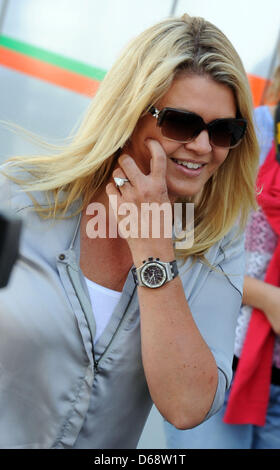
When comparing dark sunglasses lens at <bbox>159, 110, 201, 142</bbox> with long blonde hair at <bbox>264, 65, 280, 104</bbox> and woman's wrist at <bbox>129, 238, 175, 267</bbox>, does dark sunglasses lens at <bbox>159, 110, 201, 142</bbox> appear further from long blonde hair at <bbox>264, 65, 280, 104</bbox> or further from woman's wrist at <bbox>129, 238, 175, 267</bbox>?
long blonde hair at <bbox>264, 65, 280, 104</bbox>

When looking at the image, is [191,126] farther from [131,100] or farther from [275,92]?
[275,92]

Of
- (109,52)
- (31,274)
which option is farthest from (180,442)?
(109,52)

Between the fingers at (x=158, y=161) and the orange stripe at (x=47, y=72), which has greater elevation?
the fingers at (x=158, y=161)

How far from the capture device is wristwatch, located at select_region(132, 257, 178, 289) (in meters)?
1.46

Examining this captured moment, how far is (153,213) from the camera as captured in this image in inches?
59.7

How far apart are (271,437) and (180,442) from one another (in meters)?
0.34

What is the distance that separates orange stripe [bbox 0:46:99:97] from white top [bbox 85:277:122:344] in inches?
66.5

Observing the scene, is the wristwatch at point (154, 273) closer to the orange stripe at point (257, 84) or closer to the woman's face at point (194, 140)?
the woman's face at point (194, 140)

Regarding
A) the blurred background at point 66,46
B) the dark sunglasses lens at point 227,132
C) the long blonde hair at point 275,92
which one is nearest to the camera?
the dark sunglasses lens at point 227,132

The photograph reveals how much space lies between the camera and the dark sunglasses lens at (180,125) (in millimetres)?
1508

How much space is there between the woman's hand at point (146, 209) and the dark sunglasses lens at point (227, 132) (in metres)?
0.15

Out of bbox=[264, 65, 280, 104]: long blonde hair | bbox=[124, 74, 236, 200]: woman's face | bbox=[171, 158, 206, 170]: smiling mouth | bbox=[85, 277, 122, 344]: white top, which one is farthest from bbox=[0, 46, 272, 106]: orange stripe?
bbox=[85, 277, 122, 344]: white top

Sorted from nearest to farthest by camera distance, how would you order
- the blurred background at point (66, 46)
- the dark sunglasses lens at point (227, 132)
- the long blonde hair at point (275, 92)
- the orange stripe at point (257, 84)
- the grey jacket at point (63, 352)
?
the grey jacket at point (63, 352) < the dark sunglasses lens at point (227, 132) < the long blonde hair at point (275, 92) < the blurred background at point (66, 46) < the orange stripe at point (257, 84)
